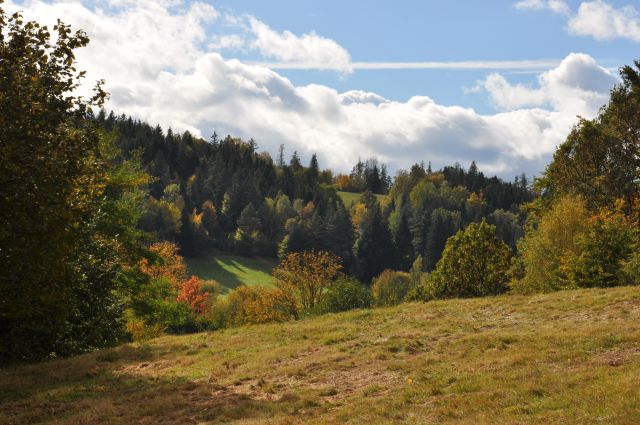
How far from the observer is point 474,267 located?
5434 cm

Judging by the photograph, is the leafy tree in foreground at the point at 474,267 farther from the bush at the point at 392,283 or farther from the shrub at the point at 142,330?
the bush at the point at 392,283

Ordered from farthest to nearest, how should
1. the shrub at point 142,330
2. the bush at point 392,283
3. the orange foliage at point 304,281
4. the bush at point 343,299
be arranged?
the bush at point 392,283, the orange foliage at point 304,281, the shrub at point 142,330, the bush at point 343,299

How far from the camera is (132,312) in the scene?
4034 cm

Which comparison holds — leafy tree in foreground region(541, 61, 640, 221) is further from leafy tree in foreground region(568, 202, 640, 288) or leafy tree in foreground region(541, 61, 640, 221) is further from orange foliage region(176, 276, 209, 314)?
orange foliage region(176, 276, 209, 314)

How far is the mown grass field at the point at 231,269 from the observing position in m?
138

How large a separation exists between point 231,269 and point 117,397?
131047mm

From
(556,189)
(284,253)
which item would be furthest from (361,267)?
(556,189)

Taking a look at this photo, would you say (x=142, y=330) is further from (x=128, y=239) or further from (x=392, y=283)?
(x=392, y=283)

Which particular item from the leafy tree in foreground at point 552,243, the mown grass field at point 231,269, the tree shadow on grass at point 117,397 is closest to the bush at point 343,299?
the leafy tree in foreground at point 552,243

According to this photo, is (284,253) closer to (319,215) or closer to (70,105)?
(319,215)

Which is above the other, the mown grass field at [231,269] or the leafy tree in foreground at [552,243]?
the leafy tree in foreground at [552,243]

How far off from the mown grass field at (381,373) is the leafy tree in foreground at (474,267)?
2380 cm

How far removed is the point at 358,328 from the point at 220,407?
1197cm

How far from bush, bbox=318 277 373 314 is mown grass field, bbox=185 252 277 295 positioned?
79074 mm
